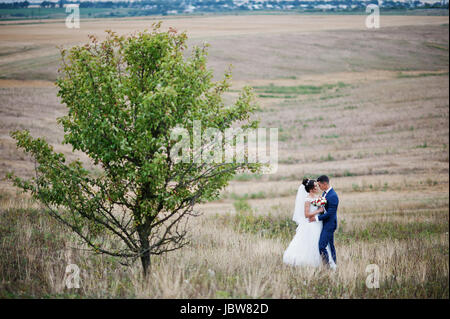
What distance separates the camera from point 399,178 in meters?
23.0

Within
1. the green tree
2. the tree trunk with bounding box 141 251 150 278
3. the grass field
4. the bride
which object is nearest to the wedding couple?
the bride

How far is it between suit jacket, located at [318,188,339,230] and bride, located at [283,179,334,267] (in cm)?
17

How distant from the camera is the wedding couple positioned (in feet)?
26.2

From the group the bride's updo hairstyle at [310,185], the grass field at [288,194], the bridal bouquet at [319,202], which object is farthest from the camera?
the bride's updo hairstyle at [310,185]

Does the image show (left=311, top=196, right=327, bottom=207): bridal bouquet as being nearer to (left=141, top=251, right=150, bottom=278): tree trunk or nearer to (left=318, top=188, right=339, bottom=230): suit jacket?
(left=318, top=188, right=339, bottom=230): suit jacket

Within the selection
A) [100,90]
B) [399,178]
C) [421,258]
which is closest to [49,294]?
[100,90]

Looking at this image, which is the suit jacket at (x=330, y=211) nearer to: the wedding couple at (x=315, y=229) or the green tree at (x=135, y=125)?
the wedding couple at (x=315, y=229)

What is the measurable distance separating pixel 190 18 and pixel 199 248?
97.2 metres

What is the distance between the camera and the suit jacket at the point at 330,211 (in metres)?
7.94

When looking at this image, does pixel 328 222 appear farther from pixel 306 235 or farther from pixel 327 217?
pixel 306 235

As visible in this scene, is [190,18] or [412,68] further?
[190,18]

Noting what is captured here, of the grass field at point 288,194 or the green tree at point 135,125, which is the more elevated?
the green tree at point 135,125

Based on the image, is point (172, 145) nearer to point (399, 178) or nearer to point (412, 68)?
point (399, 178)

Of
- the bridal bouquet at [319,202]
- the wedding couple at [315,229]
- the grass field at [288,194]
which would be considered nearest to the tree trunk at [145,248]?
the grass field at [288,194]
